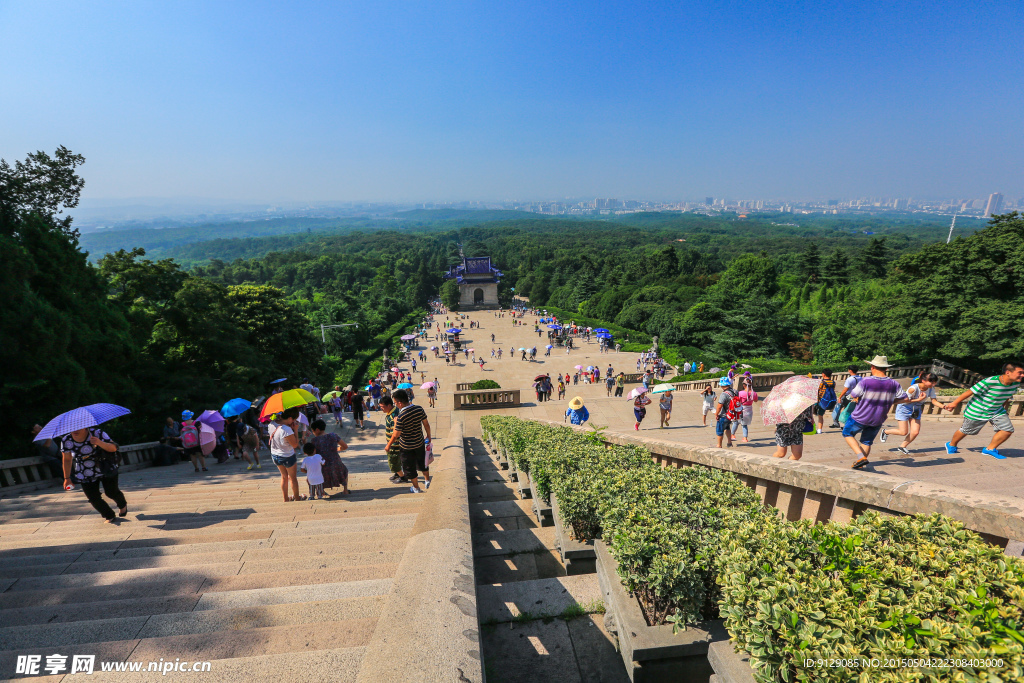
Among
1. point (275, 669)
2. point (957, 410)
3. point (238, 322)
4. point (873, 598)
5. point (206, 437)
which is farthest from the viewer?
point (238, 322)

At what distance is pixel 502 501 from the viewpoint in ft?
17.5

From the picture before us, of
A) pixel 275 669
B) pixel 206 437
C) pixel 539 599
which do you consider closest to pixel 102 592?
pixel 275 669

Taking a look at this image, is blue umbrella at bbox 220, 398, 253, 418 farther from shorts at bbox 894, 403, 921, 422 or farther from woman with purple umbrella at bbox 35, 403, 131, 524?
shorts at bbox 894, 403, 921, 422

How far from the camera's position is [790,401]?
239 inches

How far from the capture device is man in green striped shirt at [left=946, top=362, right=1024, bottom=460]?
20.1 ft

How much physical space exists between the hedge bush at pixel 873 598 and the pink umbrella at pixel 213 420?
1092 centimetres

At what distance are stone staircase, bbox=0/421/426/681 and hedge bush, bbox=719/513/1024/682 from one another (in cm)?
188

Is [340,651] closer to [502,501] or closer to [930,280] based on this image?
[502,501]

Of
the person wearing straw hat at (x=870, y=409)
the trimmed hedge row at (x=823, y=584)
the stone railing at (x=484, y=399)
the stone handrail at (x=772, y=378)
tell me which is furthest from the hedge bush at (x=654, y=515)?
the stone handrail at (x=772, y=378)

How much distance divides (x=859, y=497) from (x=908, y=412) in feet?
18.2

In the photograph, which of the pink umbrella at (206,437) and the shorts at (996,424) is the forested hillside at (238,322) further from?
the shorts at (996,424)

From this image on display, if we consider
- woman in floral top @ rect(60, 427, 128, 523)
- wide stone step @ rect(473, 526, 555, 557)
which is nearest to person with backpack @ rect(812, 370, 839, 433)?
wide stone step @ rect(473, 526, 555, 557)

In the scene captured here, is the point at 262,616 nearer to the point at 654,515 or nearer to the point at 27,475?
the point at 654,515

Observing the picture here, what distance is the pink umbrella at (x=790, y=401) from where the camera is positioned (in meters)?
5.97
